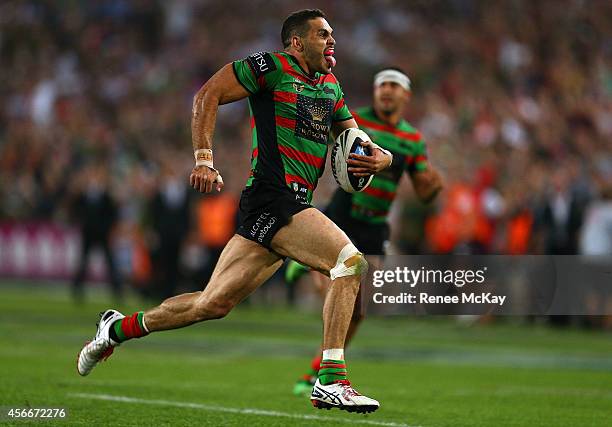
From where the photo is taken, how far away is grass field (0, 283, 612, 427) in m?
8.54

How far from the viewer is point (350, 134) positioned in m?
8.01

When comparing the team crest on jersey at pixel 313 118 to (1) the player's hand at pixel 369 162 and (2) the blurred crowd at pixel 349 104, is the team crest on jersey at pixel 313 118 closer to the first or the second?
(1) the player's hand at pixel 369 162

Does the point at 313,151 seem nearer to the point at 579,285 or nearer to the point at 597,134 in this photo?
the point at 579,285

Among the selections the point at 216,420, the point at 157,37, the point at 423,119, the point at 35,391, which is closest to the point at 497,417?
the point at 216,420

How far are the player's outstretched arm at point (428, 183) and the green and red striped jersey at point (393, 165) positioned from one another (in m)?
0.06

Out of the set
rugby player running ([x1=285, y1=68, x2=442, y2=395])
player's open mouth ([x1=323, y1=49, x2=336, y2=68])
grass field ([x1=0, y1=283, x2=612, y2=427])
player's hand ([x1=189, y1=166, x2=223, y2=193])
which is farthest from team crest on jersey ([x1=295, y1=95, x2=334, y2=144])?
rugby player running ([x1=285, y1=68, x2=442, y2=395])

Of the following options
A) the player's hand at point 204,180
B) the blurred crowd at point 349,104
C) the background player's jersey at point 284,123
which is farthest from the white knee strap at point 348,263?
the blurred crowd at point 349,104

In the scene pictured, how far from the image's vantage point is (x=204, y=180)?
7.25 m

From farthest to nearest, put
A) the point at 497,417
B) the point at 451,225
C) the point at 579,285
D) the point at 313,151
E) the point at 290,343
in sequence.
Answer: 1. the point at 451,225
2. the point at 579,285
3. the point at 290,343
4. the point at 497,417
5. the point at 313,151

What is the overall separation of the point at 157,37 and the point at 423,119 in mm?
9477

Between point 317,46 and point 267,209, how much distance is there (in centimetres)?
109

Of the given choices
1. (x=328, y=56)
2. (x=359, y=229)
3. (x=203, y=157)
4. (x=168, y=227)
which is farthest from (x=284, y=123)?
(x=168, y=227)

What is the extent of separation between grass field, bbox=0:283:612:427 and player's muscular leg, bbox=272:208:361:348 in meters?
0.87

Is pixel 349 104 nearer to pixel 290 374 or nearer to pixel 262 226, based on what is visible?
pixel 290 374
